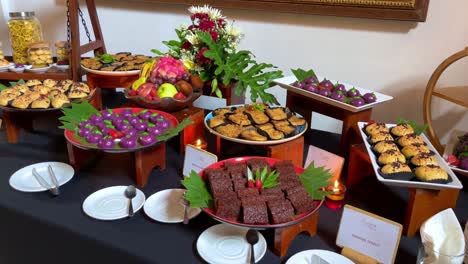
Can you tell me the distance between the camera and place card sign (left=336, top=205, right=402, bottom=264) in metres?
0.75

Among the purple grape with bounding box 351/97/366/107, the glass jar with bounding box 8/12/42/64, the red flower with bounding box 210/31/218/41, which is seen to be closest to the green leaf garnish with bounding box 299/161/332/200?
the purple grape with bounding box 351/97/366/107

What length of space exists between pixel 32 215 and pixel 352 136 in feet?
2.89

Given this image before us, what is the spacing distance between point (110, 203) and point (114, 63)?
0.77 m

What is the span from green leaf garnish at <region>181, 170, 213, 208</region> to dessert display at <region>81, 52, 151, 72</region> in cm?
78

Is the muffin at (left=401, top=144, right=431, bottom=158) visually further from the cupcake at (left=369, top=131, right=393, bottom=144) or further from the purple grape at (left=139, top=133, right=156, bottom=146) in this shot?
the purple grape at (left=139, top=133, right=156, bottom=146)

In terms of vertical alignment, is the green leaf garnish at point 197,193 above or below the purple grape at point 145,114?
below

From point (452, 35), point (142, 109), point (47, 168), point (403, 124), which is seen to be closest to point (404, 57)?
point (452, 35)

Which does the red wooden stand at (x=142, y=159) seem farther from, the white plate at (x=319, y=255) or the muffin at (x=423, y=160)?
the muffin at (x=423, y=160)

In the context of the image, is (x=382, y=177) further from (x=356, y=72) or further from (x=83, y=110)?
(x=356, y=72)

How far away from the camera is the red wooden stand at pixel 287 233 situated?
2.62 ft

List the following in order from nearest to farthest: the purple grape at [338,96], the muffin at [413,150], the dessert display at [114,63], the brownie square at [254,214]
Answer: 1. the brownie square at [254,214]
2. the muffin at [413,150]
3. the purple grape at [338,96]
4. the dessert display at [114,63]

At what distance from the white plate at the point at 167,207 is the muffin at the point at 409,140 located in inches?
21.3

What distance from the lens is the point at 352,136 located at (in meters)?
1.16

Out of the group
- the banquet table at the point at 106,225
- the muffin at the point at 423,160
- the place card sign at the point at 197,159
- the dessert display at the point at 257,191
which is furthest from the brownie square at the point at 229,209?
the muffin at the point at 423,160
